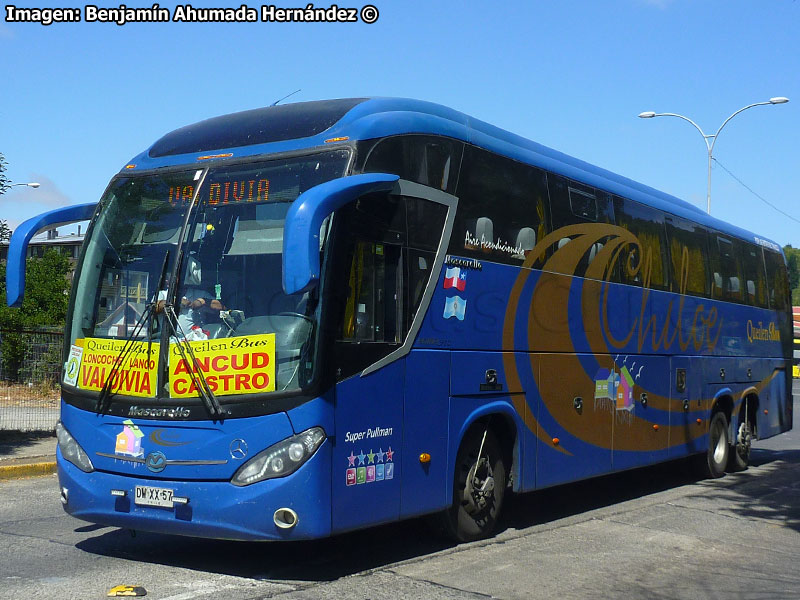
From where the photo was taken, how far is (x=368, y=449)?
736 cm

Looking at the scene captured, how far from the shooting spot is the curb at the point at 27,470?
40.8ft

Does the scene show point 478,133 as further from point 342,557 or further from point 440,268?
point 342,557

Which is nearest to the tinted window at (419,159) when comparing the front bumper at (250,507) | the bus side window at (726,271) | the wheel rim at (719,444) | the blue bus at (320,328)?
the blue bus at (320,328)

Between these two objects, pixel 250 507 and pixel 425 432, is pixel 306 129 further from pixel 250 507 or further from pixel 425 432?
pixel 250 507

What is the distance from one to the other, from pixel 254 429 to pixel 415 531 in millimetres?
3302

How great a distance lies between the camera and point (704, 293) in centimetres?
1459

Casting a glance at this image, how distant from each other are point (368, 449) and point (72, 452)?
7.75ft

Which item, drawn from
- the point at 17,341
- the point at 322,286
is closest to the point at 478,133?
the point at 322,286

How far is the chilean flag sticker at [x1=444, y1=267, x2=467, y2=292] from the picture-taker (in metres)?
8.42

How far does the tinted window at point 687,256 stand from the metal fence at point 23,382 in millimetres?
9709

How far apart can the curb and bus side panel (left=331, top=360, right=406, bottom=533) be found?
6913 millimetres

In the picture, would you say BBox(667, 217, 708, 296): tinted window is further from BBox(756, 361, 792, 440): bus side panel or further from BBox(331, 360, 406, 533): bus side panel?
BBox(331, 360, 406, 533): bus side panel

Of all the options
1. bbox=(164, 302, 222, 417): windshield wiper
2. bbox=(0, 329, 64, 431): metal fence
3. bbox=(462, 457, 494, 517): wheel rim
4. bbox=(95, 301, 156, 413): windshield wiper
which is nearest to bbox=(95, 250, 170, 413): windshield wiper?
bbox=(95, 301, 156, 413): windshield wiper

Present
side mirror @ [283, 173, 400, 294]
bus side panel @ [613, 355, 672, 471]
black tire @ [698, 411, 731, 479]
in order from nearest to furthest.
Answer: side mirror @ [283, 173, 400, 294]
bus side panel @ [613, 355, 672, 471]
black tire @ [698, 411, 731, 479]
